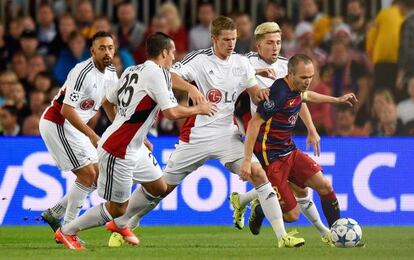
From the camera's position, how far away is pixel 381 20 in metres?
19.0

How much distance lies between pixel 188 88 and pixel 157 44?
0.49m

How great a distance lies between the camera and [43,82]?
18.4 meters

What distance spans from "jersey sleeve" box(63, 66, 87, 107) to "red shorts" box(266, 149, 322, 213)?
1.96 metres

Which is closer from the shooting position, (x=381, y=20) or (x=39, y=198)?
(x=39, y=198)

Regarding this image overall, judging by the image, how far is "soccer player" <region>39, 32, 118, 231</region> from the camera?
44.6 ft

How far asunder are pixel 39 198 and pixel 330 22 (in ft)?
17.5

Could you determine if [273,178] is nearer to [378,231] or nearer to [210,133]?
[210,133]

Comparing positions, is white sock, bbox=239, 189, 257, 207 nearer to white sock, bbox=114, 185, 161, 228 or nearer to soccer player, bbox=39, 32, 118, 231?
white sock, bbox=114, 185, 161, 228

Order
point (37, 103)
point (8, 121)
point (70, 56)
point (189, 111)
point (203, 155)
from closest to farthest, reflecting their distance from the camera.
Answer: point (189, 111)
point (203, 155)
point (8, 121)
point (37, 103)
point (70, 56)

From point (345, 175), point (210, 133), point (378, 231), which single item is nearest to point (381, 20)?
point (345, 175)

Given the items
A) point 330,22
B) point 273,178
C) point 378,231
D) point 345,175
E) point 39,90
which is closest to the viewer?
point 273,178

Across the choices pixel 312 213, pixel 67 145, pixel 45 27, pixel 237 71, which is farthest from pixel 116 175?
pixel 45 27

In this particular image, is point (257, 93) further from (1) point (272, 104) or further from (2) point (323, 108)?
(2) point (323, 108)

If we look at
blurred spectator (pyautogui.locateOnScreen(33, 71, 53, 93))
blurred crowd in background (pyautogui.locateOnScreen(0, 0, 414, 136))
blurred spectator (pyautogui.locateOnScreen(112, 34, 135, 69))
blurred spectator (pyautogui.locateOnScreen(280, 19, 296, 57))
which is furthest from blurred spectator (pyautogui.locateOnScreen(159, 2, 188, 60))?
blurred spectator (pyautogui.locateOnScreen(33, 71, 53, 93))
